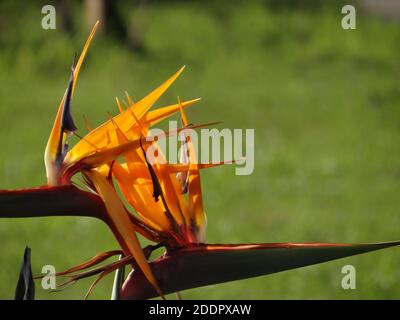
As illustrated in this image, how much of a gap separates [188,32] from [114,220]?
4.58 meters

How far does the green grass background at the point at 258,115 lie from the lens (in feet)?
9.90

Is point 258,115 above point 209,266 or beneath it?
above

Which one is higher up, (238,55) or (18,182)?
(238,55)

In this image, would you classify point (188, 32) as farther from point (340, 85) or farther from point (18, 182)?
point (18, 182)

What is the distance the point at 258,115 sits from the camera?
4199mm

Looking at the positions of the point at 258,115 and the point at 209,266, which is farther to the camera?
the point at 258,115

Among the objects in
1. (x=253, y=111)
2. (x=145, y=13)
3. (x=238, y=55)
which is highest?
(x=145, y=13)

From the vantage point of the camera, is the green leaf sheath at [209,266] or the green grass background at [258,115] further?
the green grass background at [258,115]

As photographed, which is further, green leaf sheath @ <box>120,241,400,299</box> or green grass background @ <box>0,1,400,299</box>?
green grass background @ <box>0,1,400,299</box>

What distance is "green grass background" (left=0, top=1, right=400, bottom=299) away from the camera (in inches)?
119

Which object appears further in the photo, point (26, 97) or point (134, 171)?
point (26, 97)

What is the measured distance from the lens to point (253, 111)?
4.23 metres

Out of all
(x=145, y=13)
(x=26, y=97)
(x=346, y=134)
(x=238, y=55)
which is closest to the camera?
(x=346, y=134)
